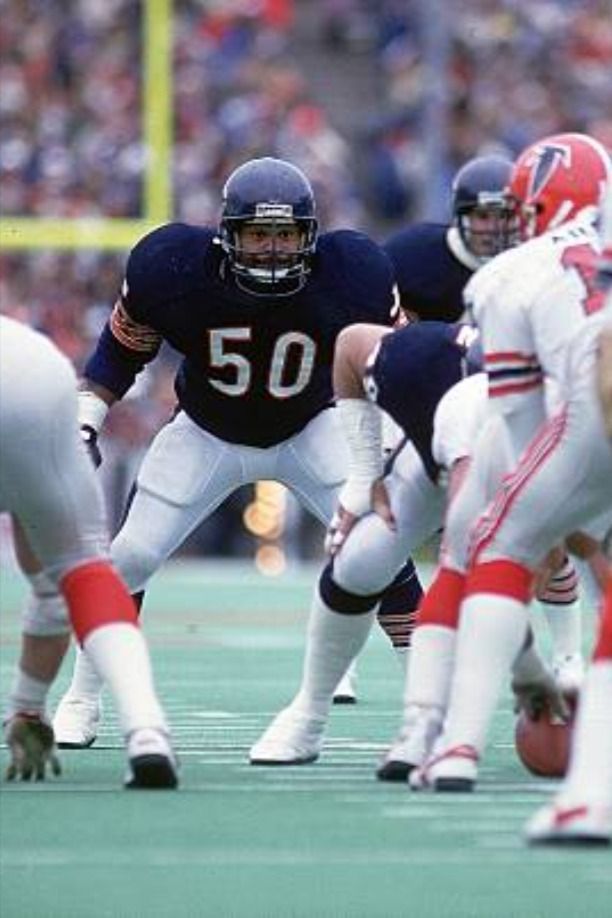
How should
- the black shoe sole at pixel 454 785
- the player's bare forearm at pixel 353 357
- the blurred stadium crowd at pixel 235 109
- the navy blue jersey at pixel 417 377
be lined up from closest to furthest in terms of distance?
the black shoe sole at pixel 454 785 < the navy blue jersey at pixel 417 377 < the player's bare forearm at pixel 353 357 < the blurred stadium crowd at pixel 235 109

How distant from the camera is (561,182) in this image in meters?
7.05

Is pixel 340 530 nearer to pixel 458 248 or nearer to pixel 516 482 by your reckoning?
pixel 516 482

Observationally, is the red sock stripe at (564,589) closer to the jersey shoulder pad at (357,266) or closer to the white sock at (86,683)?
the jersey shoulder pad at (357,266)

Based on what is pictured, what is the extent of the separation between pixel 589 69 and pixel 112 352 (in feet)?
41.7

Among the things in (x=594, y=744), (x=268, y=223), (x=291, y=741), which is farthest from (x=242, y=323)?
(x=594, y=744)

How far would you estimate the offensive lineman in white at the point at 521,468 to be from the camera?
649cm

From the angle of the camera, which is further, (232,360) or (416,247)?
(416,247)

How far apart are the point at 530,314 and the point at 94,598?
3.61 feet

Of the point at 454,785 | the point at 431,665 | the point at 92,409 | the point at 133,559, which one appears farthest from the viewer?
the point at 92,409

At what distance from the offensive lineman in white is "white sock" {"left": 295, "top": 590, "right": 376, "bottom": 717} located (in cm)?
71

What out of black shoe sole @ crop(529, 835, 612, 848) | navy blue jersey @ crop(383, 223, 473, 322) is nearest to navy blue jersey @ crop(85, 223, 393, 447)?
navy blue jersey @ crop(383, 223, 473, 322)

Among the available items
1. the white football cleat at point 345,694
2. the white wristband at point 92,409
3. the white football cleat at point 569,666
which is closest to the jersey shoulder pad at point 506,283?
the white wristband at point 92,409

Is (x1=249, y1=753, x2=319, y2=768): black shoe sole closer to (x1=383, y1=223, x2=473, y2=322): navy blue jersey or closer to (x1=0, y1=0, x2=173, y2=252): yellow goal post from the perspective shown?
A: (x1=383, y1=223, x2=473, y2=322): navy blue jersey

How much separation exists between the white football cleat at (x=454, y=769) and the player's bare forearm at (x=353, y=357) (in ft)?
4.32
